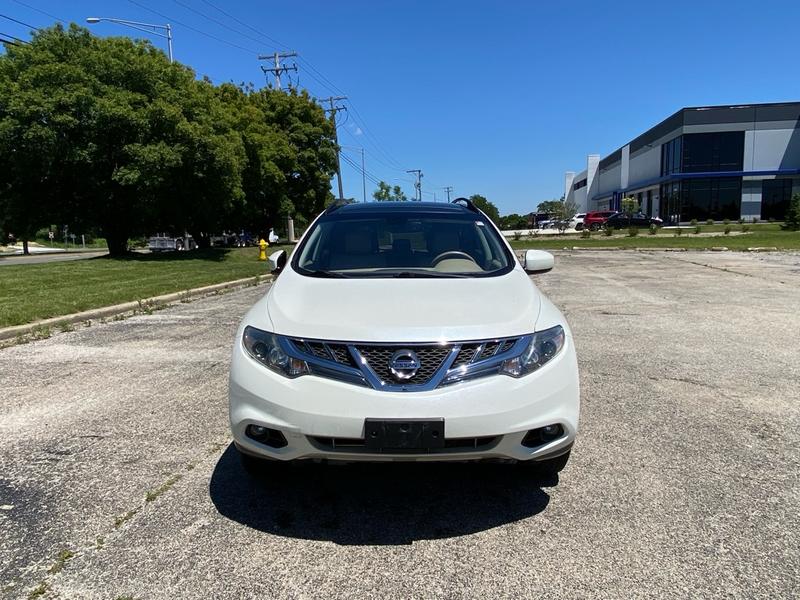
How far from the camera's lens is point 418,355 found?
267cm

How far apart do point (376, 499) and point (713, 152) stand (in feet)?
196

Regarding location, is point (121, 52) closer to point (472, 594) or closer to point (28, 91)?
point (28, 91)

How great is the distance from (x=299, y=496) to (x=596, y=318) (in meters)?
6.61

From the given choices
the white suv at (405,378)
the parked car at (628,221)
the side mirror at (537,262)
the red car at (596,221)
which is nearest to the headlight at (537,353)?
the white suv at (405,378)

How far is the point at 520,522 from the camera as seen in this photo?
291cm

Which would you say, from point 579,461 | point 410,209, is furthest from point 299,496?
point 410,209

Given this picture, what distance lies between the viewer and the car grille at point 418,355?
2.66m

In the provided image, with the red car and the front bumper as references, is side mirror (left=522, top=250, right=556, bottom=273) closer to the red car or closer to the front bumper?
the front bumper

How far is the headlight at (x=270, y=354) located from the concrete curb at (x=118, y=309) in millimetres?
6142

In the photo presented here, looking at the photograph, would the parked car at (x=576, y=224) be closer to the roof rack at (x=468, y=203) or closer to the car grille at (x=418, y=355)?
the roof rack at (x=468, y=203)

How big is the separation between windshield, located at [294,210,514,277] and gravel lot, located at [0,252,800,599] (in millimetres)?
1338

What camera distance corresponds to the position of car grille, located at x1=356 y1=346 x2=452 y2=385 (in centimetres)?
266

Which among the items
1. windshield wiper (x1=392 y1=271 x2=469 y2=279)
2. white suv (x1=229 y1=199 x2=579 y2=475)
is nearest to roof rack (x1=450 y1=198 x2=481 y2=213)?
windshield wiper (x1=392 y1=271 x2=469 y2=279)

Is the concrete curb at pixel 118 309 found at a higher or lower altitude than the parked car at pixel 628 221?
lower
